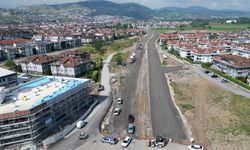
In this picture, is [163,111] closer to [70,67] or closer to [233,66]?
[233,66]

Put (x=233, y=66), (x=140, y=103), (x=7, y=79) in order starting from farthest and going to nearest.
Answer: (x=233, y=66), (x=7, y=79), (x=140, y=103)

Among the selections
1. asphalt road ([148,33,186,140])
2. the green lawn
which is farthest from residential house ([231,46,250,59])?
the green lawn

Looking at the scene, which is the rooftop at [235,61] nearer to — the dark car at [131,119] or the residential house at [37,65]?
the dark car at [131,119]

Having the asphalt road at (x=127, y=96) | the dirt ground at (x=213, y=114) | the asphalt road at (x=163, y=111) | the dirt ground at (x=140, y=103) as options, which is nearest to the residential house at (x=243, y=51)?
the dirt ground at (x=213, y=114)

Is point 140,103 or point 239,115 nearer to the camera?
point 239,115

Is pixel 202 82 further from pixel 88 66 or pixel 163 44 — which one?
pixel 163 44

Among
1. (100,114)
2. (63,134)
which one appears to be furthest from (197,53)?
(63,134)

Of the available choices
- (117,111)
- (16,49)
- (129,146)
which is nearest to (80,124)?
(117,111)
